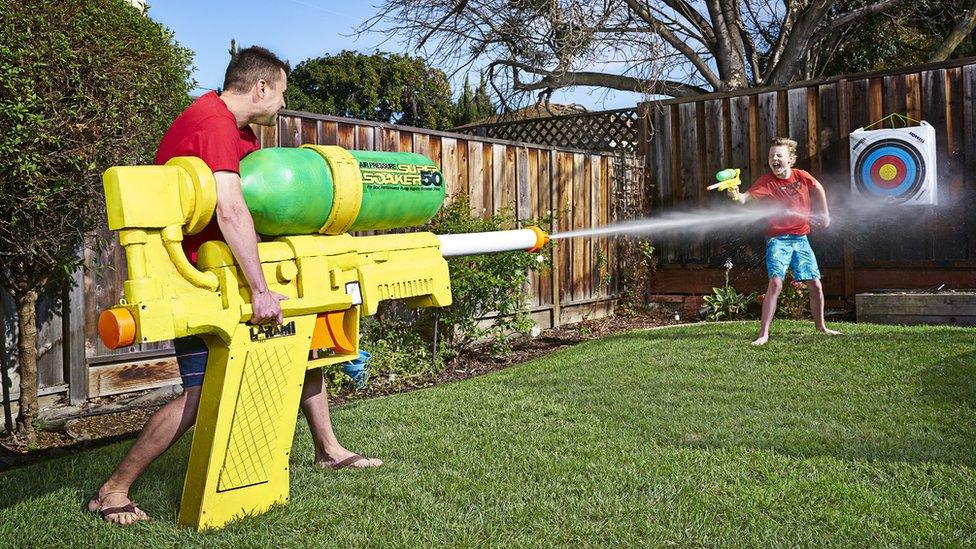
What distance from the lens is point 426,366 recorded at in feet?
21.7

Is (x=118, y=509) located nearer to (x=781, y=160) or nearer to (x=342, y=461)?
(x=342, y=461)

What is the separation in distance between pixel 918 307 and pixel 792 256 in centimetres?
227

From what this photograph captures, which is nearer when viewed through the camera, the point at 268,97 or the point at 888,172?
the point at 268,97

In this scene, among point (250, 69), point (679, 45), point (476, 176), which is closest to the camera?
point (250, 69)

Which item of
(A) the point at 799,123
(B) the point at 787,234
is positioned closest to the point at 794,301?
(A) the point at 799,123

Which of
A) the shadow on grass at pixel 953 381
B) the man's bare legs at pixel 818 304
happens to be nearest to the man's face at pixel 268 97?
the shadow on grass at pixel 953 381

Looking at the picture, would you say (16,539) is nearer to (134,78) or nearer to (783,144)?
(134,78)

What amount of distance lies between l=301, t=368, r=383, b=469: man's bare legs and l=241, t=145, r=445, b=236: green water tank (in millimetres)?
756

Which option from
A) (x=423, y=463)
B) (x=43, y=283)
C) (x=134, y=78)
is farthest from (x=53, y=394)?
(x=423, y=463)

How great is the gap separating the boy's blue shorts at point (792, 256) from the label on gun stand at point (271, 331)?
190 inches

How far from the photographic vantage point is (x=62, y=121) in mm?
4031

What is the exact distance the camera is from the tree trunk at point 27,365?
4602 mm

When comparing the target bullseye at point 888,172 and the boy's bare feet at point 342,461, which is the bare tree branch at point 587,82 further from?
the boy's bare feet at point 342,461

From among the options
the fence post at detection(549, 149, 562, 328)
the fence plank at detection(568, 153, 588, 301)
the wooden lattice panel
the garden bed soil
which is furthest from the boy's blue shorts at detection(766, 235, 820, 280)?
the wooden lattice panel
